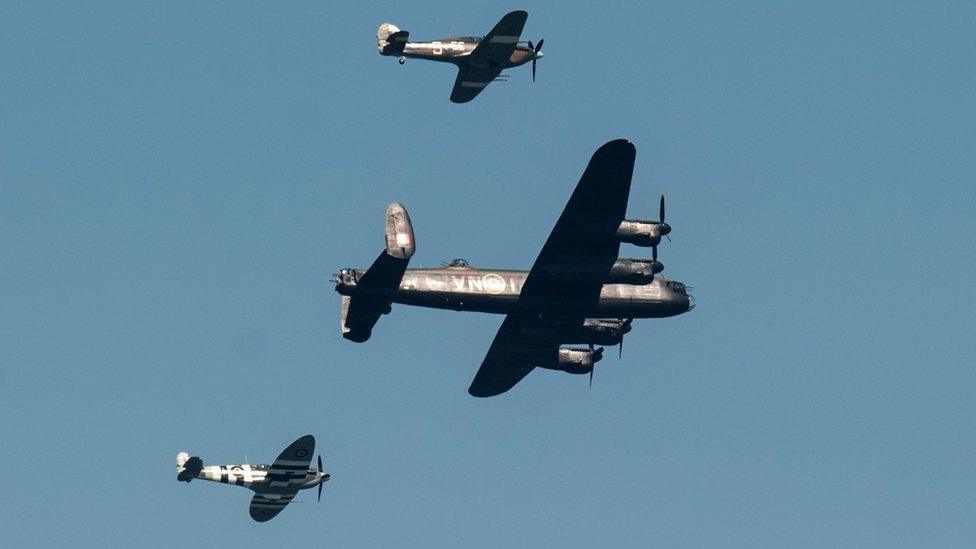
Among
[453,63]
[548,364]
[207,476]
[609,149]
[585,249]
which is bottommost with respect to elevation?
[207,476]

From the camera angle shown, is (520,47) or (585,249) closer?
(585,249)

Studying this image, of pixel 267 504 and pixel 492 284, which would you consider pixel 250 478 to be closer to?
pixel 267 504

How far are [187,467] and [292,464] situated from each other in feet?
17.2

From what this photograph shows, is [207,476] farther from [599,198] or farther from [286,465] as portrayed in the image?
[599,198]

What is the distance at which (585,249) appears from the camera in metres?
57.8

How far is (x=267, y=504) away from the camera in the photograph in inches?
3034

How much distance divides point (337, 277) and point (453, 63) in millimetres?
19635

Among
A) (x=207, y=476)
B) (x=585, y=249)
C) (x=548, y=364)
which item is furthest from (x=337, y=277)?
(x=207, y=476)

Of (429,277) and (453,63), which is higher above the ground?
(453,63)

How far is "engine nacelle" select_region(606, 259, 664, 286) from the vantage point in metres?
59.2

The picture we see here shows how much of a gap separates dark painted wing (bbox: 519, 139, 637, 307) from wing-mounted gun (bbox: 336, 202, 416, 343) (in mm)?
5776

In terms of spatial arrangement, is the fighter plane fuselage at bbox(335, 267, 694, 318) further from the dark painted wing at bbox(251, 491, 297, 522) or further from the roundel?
the dark painted wing at bbox(251, 491, 297, 522)

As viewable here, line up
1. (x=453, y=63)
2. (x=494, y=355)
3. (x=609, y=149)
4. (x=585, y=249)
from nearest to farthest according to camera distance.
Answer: (x=609, y=149), (x=585, y=249), (x=494, y=355), (x=453, y=63)

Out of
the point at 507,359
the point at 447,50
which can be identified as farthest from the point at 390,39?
the point at 507,359
